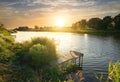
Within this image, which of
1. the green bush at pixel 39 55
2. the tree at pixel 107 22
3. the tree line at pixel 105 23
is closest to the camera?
the green bush at pixel 39 55

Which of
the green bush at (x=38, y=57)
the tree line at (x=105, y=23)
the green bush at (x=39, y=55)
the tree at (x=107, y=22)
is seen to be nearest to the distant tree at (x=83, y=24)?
the tree line at (x=105, y=23)

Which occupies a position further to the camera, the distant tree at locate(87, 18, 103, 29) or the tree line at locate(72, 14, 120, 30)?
the distant tree at locate(87, 18, 103, 29)

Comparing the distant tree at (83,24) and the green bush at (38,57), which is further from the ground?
the green bush at (38,57)

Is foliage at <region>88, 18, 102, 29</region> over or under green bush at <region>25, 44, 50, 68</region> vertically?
under

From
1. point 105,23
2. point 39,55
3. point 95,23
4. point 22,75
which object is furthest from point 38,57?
point 95,23

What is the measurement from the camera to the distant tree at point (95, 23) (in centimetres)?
16038

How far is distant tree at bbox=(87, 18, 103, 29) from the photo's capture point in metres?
160

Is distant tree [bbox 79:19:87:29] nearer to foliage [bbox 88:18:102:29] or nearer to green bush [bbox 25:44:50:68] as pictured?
foliage [bbox 88:18:102:29]

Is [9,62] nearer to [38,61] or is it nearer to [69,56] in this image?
[38,61]

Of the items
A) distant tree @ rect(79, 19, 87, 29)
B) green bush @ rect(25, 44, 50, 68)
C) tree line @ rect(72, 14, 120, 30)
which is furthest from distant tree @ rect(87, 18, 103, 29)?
green bush @ rect(25, 44, 50, 68)

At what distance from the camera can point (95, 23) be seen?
559ft

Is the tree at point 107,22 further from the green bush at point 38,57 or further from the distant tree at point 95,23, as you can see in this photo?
the green bush at point 38,57

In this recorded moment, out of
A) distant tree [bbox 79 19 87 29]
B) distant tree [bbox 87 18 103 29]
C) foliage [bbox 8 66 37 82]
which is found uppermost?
foliage [bbox 8 66 37 82]

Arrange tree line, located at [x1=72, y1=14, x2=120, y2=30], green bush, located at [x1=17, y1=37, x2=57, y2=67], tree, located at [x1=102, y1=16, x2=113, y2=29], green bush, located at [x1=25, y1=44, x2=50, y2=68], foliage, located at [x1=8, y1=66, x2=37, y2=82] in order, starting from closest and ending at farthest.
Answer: foliage, located at [x1=8, y1=66, x2=37, y2=82]
green bush, located at [x1=25, y1=44, x2=50, y2=68]
green bush, located at [x1=17, y1=37, x2=57, y2=67]
tree line, located at [x1=72, y1=14, x2=120, y2=30]
tree, located at [x1=102, y1=16, x2=113, y2=29]
